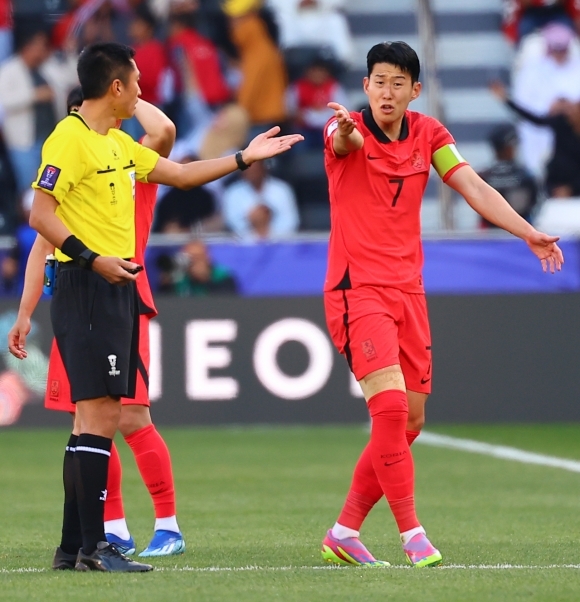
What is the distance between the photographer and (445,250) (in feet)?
43.6

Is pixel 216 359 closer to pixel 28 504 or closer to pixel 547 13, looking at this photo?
pixel 28 504

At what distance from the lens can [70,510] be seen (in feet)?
18.2

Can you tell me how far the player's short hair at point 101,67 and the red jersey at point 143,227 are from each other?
100cm

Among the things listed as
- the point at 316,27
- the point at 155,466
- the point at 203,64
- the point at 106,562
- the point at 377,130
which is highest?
the point at 316,27

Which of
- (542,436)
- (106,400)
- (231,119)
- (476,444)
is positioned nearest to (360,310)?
(106,400)

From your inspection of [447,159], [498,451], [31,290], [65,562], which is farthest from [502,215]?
[498,451]

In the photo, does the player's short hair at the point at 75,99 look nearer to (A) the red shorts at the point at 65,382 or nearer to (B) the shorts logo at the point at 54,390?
(A) the red shorts at the point at 65,382

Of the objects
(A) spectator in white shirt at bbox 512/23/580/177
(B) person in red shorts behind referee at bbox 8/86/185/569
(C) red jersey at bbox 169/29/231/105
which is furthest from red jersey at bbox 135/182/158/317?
(A) spectator in white shirt at bbox 512/23/580/177

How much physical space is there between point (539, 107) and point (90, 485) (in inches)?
437

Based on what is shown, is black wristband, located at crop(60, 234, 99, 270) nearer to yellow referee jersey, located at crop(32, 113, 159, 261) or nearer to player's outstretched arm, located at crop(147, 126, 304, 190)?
yellow referee jersey, located at crop(32, 113, 159, 261)

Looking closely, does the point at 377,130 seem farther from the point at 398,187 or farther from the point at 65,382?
the point at 65,382

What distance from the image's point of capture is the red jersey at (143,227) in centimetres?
636

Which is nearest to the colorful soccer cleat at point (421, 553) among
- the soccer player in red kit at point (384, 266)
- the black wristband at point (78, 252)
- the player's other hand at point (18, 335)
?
the soccer player in red kit at point (384, 266)

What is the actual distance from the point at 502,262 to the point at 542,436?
1.83 m
